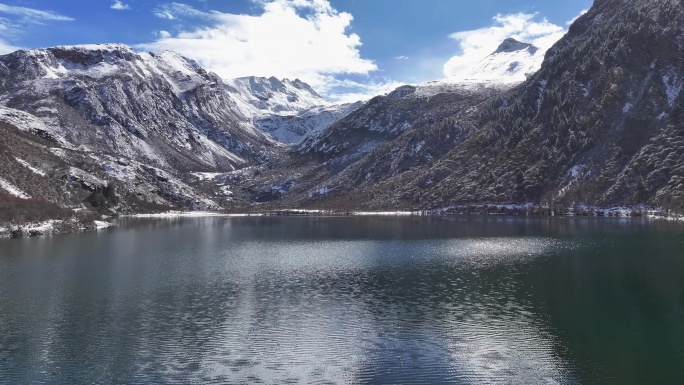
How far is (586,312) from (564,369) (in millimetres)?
17869

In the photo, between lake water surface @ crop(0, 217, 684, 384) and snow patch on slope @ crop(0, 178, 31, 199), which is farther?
snow patch on slope @ crop(0, 178, 31, 199)

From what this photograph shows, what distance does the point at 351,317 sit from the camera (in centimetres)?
5438

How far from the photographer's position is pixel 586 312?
54.4 meters

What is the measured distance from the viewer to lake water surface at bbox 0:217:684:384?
3916 cm

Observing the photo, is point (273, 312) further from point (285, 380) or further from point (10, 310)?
point (10, 310)

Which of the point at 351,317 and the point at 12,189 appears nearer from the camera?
the point at 351,317

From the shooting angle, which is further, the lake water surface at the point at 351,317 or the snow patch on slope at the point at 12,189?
the snow patch on slope at the point at 12,189

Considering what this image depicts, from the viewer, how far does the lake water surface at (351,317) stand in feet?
128

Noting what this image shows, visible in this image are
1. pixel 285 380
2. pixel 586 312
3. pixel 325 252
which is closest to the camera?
pixel 285 380

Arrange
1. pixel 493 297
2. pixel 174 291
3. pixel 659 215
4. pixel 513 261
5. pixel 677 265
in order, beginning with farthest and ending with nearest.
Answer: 1. pixel 659 215
2. pixel 513 261
3. pixel 677 265
4. pixel 174 291
5. pixel 493 297

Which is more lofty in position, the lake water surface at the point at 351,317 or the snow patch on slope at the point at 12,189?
the snow patch on slope at the point at 12,189

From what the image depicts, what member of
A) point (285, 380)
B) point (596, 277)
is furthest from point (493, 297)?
point (285, 380)

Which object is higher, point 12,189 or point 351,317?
point 12,189

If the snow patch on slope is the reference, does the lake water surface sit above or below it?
below
